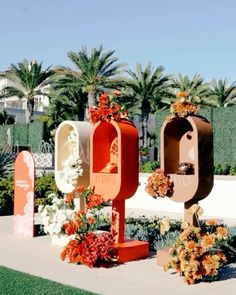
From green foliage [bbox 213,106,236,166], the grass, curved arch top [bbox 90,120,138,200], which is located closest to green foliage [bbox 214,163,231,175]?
green foliage [bbox 213,106,236,166]

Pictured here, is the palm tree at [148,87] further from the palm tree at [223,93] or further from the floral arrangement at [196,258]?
the floral arrangement at [196,258]

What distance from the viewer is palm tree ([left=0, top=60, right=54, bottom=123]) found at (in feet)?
116

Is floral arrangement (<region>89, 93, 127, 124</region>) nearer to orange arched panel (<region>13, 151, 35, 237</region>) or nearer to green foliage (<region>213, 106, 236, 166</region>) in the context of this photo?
orange arched panel (<region>13, 151, 35, 237</region>)

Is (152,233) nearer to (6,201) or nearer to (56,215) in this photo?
(56,215)

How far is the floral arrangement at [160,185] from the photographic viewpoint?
7199 mm

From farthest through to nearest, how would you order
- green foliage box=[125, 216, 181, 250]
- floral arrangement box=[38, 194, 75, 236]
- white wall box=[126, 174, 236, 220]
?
1. white wall box=[126, 174, 236, 220]
2. green foliage box=[125, 216, 181, 250]
3. floral arrangement box=[38, 194, 75, 236]

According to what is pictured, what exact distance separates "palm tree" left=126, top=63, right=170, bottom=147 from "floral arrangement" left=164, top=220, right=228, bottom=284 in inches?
1156

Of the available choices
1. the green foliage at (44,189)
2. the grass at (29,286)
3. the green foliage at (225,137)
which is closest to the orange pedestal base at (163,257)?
the grass at (29,286)

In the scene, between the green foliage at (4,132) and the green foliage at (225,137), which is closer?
the green foliage at (225,137)

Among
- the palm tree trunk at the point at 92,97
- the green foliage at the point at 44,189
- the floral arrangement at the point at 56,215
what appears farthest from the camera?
the palm tree trunk at the point at 92,97

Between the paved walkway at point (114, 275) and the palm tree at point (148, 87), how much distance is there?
28.0 metres

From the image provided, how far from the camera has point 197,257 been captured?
6.23 m

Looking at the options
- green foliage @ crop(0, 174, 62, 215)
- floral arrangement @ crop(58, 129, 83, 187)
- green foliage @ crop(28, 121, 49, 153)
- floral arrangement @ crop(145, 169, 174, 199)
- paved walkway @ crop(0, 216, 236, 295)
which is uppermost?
green foliage @ crop(28, 121, 49, 153)

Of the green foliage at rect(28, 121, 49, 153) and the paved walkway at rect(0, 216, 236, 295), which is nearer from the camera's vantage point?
the paved walkway at rect(0, 216, 236, 295)
